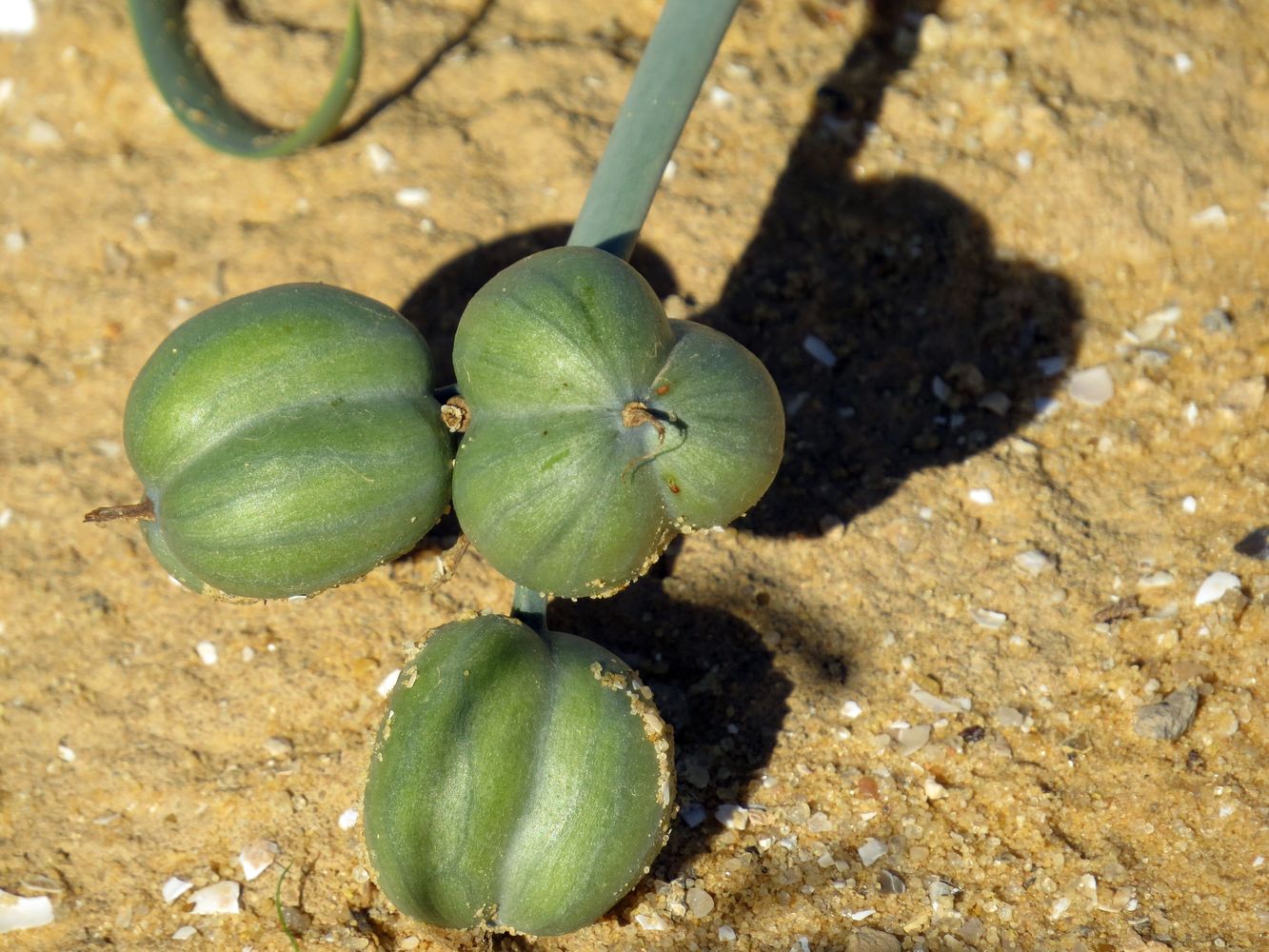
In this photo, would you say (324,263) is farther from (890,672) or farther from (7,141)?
(890,672)

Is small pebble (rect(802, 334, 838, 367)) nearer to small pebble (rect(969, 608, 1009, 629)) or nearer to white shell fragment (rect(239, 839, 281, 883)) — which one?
small pebble (rect(969, 608, 1009, 629))

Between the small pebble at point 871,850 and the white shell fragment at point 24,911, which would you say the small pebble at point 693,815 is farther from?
the white shell fragment at point 24,911

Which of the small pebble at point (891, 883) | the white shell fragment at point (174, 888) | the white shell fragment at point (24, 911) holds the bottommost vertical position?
the white shell fragment at point (24, 911)

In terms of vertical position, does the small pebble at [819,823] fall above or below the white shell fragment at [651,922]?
above

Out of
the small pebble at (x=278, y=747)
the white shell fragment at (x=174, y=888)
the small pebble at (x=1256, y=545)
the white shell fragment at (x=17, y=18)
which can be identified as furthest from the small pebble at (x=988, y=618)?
the white shell fragment at (x=17, y=18)

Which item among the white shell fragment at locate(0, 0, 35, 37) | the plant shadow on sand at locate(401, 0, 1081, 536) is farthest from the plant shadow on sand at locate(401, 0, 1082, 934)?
the white shell fragment at locate(0, 0, 35, 37)

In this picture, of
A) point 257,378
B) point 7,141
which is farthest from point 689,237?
point 7,141

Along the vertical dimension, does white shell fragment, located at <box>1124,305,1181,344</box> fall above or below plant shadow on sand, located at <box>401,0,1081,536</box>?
above
